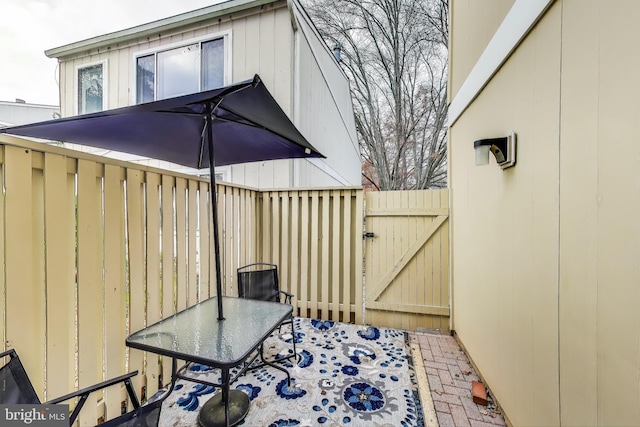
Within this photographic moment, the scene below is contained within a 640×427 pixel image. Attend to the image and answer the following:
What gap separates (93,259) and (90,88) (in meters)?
5.64

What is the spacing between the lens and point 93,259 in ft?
5.54

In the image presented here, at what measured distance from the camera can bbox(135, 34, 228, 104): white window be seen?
4379 millimetres

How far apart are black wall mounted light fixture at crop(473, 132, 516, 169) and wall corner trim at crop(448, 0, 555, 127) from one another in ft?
1.94

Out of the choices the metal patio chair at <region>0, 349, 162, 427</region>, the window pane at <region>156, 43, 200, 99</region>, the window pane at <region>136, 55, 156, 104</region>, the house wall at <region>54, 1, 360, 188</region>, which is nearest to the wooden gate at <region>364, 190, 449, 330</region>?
the house wall at <region>54, 1, 360, 188</region>

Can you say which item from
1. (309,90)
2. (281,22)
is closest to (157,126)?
(281,22)

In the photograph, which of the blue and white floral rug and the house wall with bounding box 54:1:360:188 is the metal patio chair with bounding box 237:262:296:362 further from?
the house wall with bounding box 54:1:360:188

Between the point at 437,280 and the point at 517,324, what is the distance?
1654 mm

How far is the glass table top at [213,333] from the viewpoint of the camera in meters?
1.44

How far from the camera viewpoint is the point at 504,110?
1856 millimetres

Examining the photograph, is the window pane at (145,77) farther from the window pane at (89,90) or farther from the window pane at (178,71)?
the window pane at (89,90)

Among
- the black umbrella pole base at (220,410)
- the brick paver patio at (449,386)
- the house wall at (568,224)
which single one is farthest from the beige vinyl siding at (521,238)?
the black umbrella pole base at (220,410)

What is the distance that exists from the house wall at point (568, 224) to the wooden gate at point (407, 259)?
115 centimetres

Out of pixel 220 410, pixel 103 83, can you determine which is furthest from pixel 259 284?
pixel 103 83

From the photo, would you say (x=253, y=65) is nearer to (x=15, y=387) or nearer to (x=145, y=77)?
(x=145, y=77)
